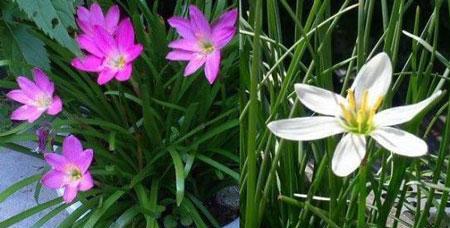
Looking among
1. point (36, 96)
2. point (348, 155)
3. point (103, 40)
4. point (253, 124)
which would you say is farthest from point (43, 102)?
point (348, 155)

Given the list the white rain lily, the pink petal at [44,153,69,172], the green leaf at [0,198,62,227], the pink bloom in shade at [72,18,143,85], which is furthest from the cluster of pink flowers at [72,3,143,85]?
the white rain lily

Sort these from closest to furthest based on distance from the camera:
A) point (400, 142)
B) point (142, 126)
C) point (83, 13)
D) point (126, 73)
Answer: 1. point (400, 142)
2. point (126, 73)
3. point (83, 13)
4. point (142, 126)

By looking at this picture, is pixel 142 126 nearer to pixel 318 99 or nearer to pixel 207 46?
pixel 207 46

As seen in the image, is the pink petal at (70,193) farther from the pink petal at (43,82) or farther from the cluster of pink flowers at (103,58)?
the pink petal at (43,82)

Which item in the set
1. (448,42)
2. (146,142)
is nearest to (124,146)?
(146,142)

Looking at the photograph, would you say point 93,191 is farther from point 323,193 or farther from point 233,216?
point 323,193

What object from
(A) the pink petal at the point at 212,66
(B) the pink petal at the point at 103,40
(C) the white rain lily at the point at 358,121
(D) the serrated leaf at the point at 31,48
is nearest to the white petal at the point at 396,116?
(C) the white rain lily at the point at 358,121

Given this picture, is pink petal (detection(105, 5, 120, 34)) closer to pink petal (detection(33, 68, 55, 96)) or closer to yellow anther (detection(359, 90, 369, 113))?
pink petal (detection(33, 68, 55, 96))

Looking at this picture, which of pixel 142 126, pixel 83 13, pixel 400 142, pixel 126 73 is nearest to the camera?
pixel 400 142

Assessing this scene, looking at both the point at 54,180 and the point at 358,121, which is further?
the point at 54,180
